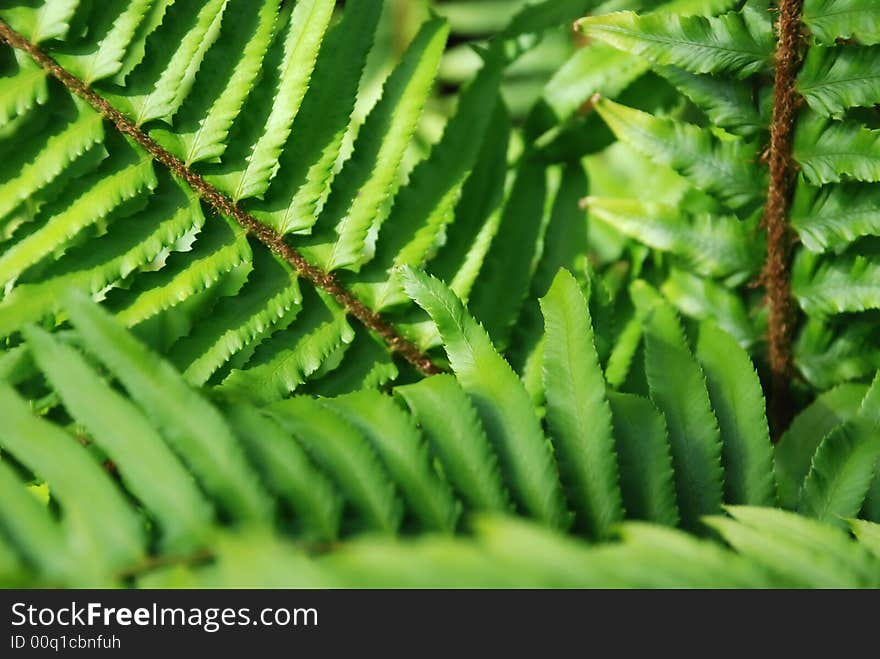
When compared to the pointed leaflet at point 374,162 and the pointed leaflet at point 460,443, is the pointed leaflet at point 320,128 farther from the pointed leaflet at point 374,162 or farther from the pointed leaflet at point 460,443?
the pointed leaflet at point 460,443

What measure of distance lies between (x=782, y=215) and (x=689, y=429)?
0.25 m

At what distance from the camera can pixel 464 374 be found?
0.66 m

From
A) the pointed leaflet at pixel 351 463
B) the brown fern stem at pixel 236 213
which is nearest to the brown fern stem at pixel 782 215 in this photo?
the brown fern stem at pixel 236 213

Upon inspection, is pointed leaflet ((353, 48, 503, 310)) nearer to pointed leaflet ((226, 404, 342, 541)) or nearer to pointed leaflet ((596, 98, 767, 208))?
pointed leaflet ((596, 98, 767, 208))

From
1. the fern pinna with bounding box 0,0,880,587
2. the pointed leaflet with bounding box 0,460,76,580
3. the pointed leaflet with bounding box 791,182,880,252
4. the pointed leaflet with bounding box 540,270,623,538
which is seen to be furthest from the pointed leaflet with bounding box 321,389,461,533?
the pointed leaflet with bounding box 791,182,880,252

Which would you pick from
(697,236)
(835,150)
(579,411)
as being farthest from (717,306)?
(579,411)

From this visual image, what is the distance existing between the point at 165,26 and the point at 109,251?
20 centimetres

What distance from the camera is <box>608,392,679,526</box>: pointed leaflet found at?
64 cm

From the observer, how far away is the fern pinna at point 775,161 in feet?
2.31

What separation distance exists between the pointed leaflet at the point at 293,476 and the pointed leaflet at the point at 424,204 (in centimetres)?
24

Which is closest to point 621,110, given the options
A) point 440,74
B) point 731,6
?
point 731,6

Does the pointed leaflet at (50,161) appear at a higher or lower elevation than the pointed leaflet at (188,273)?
higher

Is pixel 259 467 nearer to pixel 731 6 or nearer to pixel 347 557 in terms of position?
pixel 347 557

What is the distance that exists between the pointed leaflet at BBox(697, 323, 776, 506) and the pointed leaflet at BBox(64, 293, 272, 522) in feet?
1.26
